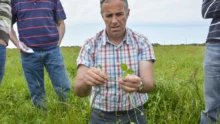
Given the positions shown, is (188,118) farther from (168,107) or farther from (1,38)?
(1,38)

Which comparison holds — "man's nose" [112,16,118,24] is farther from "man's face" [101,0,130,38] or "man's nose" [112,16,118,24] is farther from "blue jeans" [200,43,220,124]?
"blue jeans" [200,43,220,124]

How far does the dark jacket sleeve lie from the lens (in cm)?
273

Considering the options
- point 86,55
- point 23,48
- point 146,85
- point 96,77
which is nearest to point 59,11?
point 23,48

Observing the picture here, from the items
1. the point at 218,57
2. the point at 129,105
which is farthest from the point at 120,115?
the point at 218,57

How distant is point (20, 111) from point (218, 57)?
8.80 feet

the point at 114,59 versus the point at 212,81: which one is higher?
the point at 114,59

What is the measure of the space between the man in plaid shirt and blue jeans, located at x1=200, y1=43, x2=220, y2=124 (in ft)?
2.24

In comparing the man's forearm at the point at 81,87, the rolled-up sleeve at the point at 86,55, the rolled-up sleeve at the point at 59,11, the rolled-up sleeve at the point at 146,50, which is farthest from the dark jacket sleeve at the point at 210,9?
the rolled-up sleeve at the point at 59,11

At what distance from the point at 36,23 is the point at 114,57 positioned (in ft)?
6.49

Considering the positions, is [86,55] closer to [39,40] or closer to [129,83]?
[129,83]

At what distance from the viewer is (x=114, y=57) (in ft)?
7.79

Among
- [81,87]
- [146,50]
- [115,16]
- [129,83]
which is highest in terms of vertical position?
[115,16]

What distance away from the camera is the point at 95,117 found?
2580mm

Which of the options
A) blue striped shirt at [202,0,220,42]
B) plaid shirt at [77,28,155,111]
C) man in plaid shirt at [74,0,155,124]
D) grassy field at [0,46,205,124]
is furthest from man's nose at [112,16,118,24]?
grassy field at [0,46,205,124]
